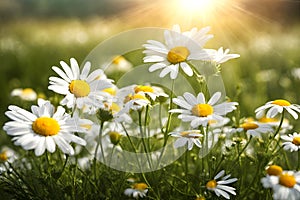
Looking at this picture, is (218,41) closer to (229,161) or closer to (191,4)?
(191,4)

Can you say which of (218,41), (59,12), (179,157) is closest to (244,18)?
(218,41)

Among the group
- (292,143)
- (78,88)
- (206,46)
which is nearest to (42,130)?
(78,88)

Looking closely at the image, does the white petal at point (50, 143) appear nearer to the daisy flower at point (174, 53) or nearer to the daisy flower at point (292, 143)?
the daisy flower at point (174, 53)

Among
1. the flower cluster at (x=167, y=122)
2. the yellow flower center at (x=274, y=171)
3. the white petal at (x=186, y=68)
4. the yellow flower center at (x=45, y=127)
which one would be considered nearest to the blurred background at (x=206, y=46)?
the flower cluster at (x=167, y=122)

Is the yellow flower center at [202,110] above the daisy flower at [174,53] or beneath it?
beneath

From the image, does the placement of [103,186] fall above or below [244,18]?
below

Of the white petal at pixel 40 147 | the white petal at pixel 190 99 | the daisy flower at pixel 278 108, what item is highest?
the white petal at pixel 190 99
